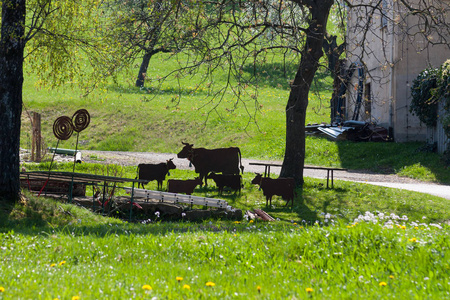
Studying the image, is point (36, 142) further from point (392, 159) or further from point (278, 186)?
point (392, 159)

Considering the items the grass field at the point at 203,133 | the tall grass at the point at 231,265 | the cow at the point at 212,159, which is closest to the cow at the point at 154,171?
the cow at the point at 212,159

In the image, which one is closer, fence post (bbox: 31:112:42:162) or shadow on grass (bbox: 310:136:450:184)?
shadow on grass (bbox: 310:136:450:184)

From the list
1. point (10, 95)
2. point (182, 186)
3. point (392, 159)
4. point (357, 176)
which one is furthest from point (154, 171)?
point (392, 159)

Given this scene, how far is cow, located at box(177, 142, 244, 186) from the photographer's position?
1425 centimetres

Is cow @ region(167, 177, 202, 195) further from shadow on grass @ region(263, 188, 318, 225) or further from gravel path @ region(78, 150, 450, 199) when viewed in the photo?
gravel path @ region(78, 150, 450, 199)

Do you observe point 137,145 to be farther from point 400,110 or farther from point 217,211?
point 217,211

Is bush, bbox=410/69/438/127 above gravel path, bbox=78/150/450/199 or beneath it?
above

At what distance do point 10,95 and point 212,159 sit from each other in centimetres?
653

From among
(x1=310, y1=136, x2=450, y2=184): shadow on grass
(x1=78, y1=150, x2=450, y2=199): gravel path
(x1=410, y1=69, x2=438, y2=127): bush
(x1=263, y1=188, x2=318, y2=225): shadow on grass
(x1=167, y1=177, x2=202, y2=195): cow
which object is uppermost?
(x1=410, y1=69, x2=438, y2=127): bush

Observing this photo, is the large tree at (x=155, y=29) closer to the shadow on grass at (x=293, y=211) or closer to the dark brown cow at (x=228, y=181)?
the dark brown cow at (x=228, y=181)

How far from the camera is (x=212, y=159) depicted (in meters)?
14.3

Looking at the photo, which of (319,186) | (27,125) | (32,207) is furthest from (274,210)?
(27,125)

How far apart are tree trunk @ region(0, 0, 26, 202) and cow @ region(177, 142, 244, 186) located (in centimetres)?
587

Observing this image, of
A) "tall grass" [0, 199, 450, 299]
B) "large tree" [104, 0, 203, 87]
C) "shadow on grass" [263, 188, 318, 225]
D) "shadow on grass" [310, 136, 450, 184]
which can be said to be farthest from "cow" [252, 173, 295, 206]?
"shadow on grass" [310, 136, 450, 184]
